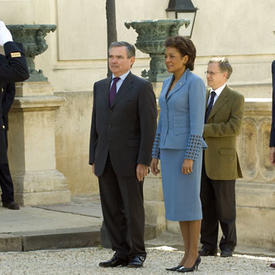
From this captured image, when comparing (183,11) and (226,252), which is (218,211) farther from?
(183,11)

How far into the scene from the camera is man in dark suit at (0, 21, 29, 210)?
26.6ft

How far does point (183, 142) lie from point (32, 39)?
4.36 meters

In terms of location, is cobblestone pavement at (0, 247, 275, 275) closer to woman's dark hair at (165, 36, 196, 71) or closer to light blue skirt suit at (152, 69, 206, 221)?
light blue skirt suit at (152, 69, 206, 221)

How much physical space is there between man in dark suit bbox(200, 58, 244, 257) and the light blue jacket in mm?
1024

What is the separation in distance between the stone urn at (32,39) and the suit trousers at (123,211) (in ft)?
12.5

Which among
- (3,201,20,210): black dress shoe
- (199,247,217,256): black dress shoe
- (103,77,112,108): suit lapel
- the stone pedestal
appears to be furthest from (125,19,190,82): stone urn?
(103,77,112,108): suit lapel

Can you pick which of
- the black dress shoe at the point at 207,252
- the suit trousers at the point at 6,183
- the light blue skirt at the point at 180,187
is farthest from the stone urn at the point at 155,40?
the light blue skirt at the point at 180,187

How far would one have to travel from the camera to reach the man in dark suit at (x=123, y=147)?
7348mm

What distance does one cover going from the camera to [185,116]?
23.4 feet

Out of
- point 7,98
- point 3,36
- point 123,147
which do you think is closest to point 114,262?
point 123,147

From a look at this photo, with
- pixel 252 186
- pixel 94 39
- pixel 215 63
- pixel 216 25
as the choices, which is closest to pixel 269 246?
pixel 252 186

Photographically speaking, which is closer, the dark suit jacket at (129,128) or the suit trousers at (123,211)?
the dark suit jacket at (129,128)

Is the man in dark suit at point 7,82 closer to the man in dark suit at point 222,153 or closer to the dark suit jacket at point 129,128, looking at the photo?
the dark suit jacket at point 129,128

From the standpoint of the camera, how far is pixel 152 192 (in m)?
9.77
